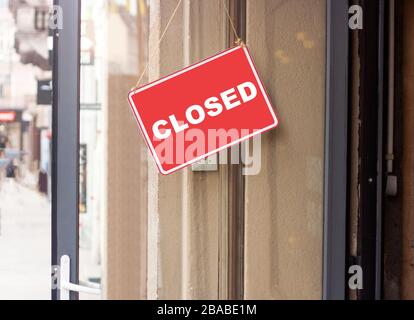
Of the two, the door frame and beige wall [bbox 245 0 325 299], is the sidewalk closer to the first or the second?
the door frame

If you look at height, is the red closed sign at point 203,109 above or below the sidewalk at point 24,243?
above

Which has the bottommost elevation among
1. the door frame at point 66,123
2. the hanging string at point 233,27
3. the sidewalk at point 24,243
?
the sidewalk at point 24,243

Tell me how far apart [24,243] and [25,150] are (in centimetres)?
38

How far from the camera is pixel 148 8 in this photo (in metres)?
3.31

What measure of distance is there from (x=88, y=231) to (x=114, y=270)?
189 millimetres

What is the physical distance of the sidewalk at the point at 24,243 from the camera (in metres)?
3.30

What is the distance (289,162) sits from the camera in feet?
11.0

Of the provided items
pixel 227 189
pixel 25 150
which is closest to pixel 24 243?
pixel 25 150

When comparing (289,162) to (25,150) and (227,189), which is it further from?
(25,150)

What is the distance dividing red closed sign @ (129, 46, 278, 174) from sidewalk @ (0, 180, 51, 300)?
0.52m

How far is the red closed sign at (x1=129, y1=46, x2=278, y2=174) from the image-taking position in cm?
325

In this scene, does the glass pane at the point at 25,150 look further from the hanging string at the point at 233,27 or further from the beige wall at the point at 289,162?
the beige wall at the point at 289,162

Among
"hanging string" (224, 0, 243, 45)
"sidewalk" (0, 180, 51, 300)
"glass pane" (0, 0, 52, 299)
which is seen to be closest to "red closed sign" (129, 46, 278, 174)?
"hanging string" (224, 0, 243, 45)

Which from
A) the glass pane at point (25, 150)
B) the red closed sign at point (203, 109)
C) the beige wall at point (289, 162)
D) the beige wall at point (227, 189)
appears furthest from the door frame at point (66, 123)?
the beige wall at point (289, 162)
